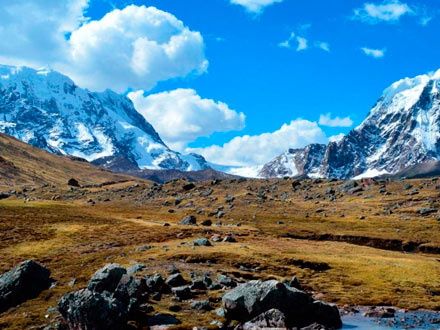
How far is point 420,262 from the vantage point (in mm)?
89750

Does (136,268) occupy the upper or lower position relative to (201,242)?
lower

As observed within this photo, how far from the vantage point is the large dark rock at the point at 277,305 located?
46.8 metres

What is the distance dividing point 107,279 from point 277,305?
62.1 feet

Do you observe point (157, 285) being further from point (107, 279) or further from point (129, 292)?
point (129, 292)

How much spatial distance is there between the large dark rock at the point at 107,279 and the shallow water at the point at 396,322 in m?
25.6

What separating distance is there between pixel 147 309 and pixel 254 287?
11.7 meters

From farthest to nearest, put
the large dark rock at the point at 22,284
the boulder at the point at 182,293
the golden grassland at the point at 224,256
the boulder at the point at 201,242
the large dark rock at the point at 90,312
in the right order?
the boulder at the point at 201,242 < the golden grassland at the point at 224,256 < the boulder at the point at 182,293 < the large dark rock at the point at 22,284 < the large dark rock at the point at 90,312

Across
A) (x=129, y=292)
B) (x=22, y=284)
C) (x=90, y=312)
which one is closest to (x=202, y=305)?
(x=129, y=292)

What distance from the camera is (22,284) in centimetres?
5375

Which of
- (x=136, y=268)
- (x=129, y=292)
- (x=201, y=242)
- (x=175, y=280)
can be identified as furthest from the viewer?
(x=201, y=242)

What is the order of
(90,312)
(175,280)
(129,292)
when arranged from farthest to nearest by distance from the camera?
1. (175,280)
2. (129,292)
3. (90,312)

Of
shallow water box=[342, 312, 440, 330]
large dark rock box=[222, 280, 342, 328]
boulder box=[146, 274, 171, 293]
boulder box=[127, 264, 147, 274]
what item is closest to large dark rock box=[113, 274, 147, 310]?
boulder box=[146, 274, 171, 293]

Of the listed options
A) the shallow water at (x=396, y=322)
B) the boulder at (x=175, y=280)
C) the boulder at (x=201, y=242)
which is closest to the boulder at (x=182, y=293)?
the boulder at (x=175, y=280)

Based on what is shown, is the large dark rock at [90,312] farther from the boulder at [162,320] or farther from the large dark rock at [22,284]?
the large dark rock at [22,284]
